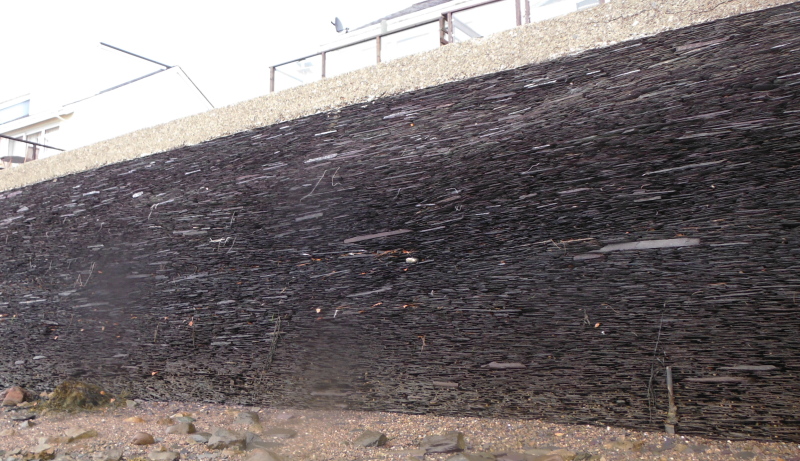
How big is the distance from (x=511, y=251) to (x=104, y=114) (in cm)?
886

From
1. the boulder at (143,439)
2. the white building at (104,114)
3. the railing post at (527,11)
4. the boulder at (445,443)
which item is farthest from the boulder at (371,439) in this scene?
the white building at (104,114)

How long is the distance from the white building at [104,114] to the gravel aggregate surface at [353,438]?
5.69 metres

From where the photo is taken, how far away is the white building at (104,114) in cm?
883

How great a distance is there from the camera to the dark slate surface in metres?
1.86

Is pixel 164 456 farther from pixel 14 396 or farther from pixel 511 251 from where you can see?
pixel 14 396

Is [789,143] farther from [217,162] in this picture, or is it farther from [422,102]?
[217,162]

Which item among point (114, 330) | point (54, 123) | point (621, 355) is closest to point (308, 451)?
point (621, 355)

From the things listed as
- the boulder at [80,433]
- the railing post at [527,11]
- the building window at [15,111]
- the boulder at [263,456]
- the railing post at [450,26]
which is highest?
the building window at [15,111]

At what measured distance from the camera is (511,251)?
2287 millimetres

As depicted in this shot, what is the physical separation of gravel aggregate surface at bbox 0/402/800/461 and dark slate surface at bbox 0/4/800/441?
61mm

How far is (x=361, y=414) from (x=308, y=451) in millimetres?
309

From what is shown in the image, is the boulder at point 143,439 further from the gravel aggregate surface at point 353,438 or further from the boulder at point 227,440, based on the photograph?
the boulder at point 227,440

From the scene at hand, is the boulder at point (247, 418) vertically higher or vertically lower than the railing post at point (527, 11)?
lower

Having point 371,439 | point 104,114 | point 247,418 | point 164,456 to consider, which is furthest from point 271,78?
point 104,114
